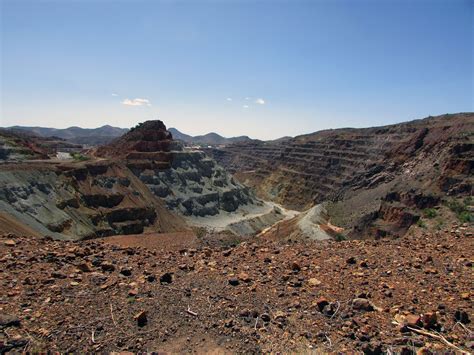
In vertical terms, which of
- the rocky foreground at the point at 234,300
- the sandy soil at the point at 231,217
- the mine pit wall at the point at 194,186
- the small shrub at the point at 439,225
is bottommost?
the sandy soil at the point at 231,217

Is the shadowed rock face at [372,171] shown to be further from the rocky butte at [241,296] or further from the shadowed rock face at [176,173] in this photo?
the rocky butte at [241,296]

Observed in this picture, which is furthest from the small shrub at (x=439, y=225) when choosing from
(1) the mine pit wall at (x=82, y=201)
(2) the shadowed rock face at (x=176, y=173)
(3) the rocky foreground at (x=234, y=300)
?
(2) the shadowed rock face at (x=176, y=173)

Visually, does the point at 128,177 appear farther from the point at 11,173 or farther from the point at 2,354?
the point at 2,354

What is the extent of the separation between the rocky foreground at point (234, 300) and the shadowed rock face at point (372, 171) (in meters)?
36.5

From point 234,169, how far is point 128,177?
74023 mm

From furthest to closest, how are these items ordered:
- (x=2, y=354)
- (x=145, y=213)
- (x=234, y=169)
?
1. (x=234, y=169)
2. (x=145, y=213)
3. (x=2, y=354)

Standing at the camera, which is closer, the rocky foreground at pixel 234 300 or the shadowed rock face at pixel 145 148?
the rocky foreground at pixel 234 300

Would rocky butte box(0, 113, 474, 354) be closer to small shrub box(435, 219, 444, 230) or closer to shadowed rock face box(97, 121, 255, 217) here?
small shrub box(435, 219, 444, 230)

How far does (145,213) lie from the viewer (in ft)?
159

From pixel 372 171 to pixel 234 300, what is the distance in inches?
2858

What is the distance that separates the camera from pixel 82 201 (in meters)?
43.4

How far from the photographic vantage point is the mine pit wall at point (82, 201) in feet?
116

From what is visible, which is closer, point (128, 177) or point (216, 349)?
point (216, 349)

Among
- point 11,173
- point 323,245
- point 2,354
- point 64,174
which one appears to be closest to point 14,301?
point 2,354
